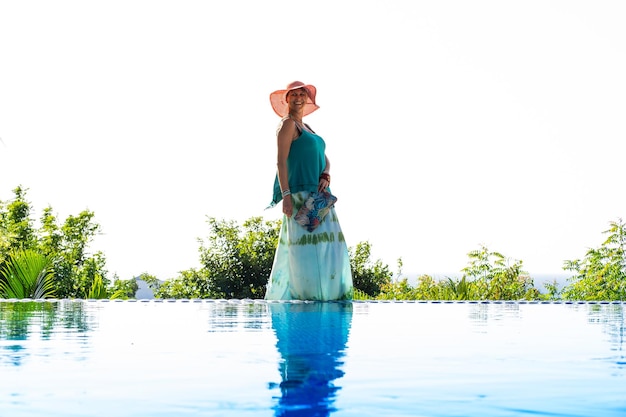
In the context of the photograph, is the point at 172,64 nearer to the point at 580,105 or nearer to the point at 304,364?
the point at 580,105

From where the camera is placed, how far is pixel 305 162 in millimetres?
5340

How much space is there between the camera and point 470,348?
2877 mm

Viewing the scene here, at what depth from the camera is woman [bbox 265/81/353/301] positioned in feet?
17.4

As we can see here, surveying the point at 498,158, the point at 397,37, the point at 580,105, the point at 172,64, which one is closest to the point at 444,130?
the point at 498,158

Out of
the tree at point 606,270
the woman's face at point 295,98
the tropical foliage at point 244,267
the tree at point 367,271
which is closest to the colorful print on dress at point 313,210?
the woman's face at point 295,98

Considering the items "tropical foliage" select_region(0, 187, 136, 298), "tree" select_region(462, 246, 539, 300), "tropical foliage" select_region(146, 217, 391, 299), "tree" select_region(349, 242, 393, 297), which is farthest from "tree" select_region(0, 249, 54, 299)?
"tree" select_region(349, 242, 393, 297)

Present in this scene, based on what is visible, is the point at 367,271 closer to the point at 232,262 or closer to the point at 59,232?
the point at 232,262

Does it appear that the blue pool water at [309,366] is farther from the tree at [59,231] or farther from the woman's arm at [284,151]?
the tree at [59,231]

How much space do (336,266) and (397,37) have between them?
1183 centimetres

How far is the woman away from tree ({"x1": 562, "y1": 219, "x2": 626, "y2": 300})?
6864 mm

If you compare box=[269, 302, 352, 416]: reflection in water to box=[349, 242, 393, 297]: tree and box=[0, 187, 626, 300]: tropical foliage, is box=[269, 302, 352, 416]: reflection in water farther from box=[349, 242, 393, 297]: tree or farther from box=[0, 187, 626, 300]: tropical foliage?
box=[349, 242, 393, 297]: tree

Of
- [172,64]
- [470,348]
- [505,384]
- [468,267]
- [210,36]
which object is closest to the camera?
[505,384]

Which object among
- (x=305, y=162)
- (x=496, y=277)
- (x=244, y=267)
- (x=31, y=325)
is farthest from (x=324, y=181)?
(x=244, y=267)

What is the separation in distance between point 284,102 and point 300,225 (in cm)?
96
